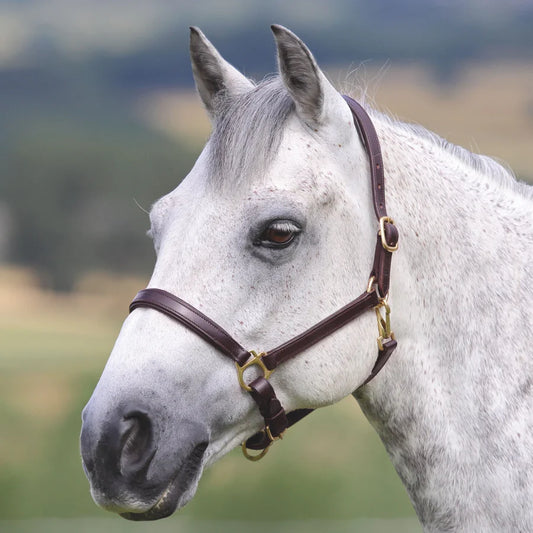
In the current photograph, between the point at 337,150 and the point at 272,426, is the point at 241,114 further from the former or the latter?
the point at 272,426

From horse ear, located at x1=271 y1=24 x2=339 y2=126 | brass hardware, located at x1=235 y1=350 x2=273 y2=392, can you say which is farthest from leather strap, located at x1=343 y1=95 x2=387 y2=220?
brass hardware, located at x1=235 y1=350 x2=273 y2=392

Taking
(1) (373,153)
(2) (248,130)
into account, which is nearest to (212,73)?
(2) (248,130)

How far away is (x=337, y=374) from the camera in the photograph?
1987 mm

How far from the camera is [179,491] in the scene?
1.84m

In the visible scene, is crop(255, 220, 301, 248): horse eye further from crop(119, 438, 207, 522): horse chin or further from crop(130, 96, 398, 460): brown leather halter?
crop(119, 438, 207, 522): horse chin

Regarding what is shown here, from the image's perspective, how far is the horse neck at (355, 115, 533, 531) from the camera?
6.68 feet

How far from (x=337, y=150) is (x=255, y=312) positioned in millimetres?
589

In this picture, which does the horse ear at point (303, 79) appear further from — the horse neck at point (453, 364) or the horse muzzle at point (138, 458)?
the horse muzzle at point (138, 458)

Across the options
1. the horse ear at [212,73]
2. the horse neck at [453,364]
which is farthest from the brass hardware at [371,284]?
the horse ear at [212,73]

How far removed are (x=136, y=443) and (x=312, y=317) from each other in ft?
2.07

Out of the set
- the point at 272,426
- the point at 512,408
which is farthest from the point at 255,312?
the point at 512,408

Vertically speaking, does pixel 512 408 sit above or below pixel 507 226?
below

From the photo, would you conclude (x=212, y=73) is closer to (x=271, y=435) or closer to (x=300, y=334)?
(x=300, y=334)

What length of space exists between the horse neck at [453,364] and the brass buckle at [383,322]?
0.24 feet
